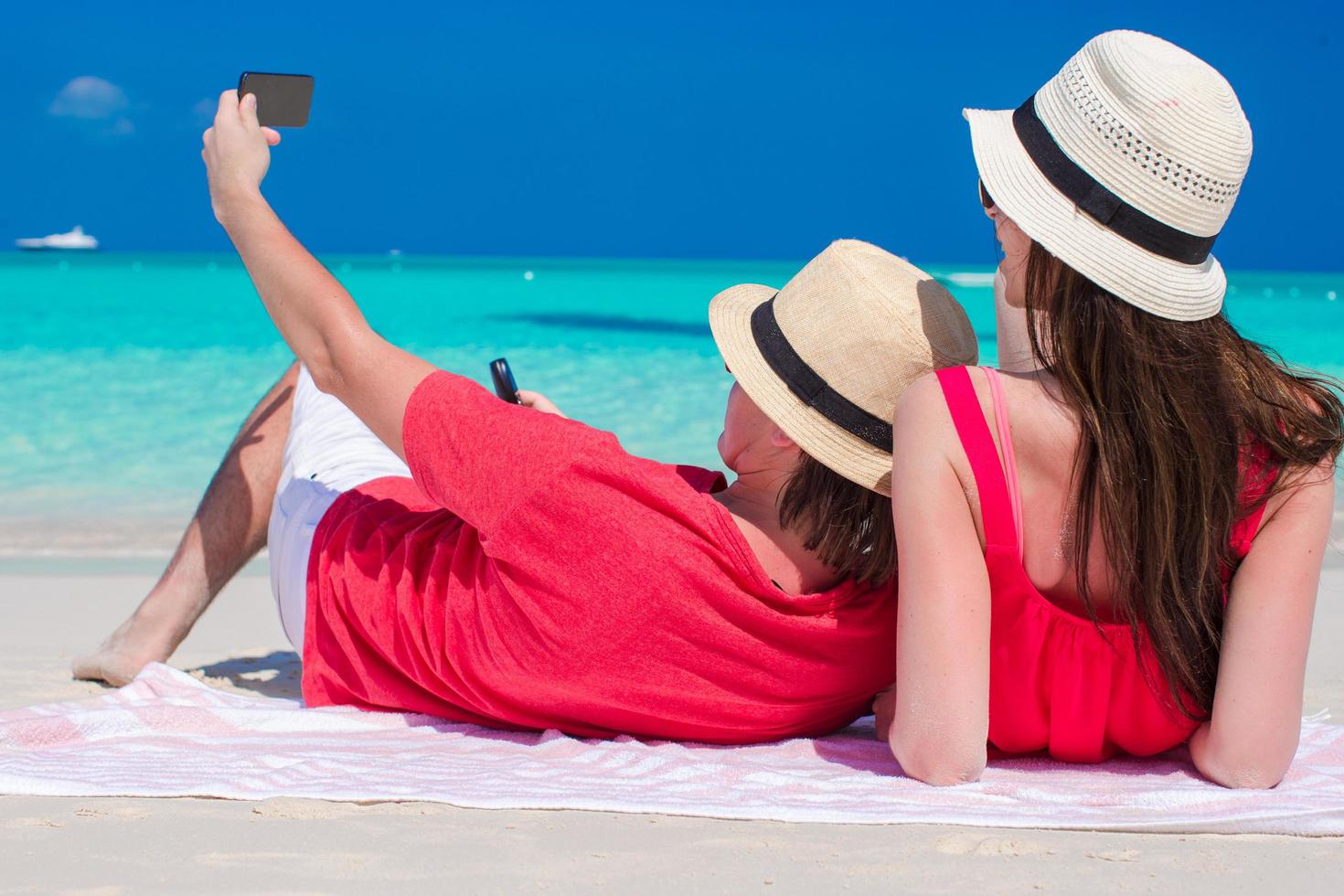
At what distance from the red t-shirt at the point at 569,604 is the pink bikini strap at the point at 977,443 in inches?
16.4

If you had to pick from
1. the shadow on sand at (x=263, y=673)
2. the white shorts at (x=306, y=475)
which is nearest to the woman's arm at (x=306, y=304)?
the white shorts at (x=306, y=475)

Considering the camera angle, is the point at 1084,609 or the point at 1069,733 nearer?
the point at 1084,609

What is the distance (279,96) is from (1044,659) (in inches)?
69.4

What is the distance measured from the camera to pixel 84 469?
286 inches

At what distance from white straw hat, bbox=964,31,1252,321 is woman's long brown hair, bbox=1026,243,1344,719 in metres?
0.05

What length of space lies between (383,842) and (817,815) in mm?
654

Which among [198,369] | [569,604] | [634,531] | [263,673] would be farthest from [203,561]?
[198,369]

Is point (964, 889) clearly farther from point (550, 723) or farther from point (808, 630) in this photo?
point (550, 723)

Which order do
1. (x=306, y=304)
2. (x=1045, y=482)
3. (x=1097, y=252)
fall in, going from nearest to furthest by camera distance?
(x=1097, y=252), (x=1045, y=482), (x=306, y=304)

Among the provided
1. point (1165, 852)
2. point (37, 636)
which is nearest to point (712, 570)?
point (1165, 852)

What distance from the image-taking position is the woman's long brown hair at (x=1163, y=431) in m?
1.88

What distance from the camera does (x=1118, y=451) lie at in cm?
189

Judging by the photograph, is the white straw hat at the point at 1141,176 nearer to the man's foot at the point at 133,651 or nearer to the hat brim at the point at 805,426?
the hat brim at the point at 805,426

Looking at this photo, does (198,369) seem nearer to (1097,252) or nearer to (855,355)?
(855,355)
